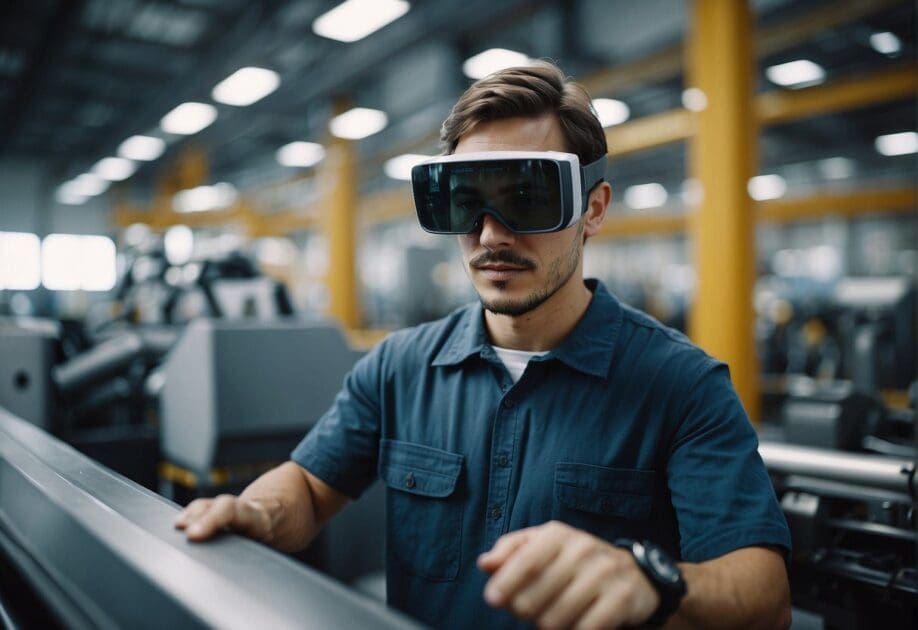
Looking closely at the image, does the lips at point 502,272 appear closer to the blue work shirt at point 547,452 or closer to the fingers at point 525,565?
the blue work shirt at point 547,452

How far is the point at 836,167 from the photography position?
14.2 m

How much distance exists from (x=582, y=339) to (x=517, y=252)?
19cm

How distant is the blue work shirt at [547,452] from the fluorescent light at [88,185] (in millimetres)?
13529

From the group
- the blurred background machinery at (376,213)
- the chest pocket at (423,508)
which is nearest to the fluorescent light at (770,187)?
the blurred background machinery at (376,213)

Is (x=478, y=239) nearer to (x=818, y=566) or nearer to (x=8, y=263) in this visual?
(x=818, y=566)

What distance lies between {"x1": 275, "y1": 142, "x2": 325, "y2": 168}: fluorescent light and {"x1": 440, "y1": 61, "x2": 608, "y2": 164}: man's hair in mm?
10064

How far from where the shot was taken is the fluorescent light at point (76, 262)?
13.9m

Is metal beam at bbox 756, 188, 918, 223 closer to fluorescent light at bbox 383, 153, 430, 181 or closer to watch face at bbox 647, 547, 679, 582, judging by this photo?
fluorescent light at bbox 383, 153, 430, 181

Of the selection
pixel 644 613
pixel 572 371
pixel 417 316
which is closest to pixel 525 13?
pixel 417 316

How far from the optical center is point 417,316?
6.54 meters

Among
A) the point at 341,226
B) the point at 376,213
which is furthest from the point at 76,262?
the point at 341,226

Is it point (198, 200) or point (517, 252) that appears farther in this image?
point (198, 200)

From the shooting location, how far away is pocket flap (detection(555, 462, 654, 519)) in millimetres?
1046

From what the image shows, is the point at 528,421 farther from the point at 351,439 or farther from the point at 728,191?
the point at 728,191
